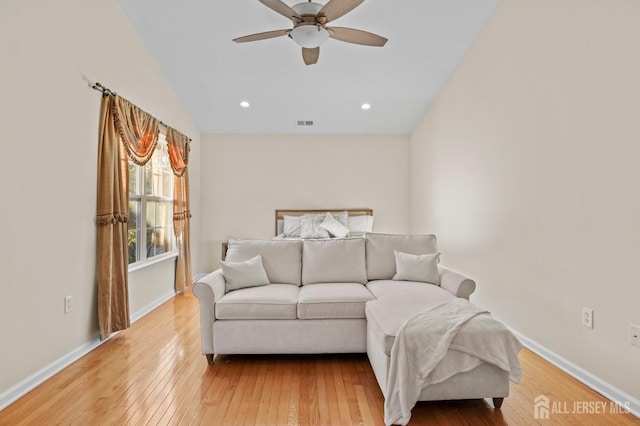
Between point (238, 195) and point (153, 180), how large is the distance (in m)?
1.82

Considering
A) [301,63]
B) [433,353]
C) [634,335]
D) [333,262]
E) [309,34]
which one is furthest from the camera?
[301,63]

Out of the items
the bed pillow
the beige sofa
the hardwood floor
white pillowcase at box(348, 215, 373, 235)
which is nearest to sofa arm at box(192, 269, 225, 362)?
the beige sofa

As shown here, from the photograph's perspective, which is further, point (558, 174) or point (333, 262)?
point (333, 262)

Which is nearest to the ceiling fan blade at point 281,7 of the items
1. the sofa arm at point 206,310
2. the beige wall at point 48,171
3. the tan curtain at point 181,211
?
the beige wall at point 48,171

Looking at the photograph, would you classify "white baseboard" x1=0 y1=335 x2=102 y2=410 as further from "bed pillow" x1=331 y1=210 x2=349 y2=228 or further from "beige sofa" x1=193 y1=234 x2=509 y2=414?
"bed pillow" x1=331 y1=210 x2=349 y2=228

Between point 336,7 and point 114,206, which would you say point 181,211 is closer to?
point 114,206

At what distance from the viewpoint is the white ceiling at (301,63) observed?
3568 millimetres

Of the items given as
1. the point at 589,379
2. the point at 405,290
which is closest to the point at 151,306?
the point at 405,290

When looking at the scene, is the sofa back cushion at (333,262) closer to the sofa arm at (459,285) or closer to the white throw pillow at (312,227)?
the sofa arm at (459,285)

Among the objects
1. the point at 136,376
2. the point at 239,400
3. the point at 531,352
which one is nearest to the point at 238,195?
the point at 136,376

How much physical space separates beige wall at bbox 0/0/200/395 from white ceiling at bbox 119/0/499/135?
2.69 feet

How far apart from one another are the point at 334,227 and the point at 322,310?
2991mm

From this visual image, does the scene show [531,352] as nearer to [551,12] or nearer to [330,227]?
→ [551,12]

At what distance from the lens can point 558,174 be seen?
257cm
